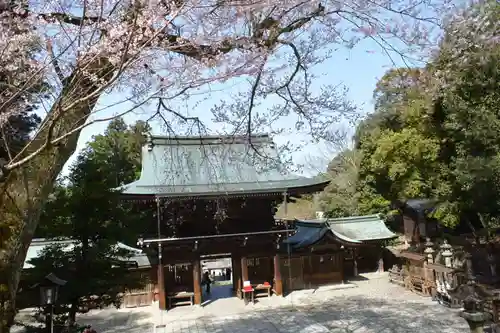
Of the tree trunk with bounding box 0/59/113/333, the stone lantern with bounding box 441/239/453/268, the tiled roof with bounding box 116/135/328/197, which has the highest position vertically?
the tiled roof with bounding box 116/135/328/197

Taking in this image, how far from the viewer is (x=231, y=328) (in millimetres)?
10508

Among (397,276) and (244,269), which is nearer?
(244,269)

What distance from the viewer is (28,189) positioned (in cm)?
314

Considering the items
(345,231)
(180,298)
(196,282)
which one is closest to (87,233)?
(196,282)

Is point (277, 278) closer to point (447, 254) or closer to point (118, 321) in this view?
point (118, 321)

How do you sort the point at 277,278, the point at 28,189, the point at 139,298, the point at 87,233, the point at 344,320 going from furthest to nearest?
1. the point at 277,278
2. the point at 139,298
3. the point at 344,320
4. the point at 87,233
5. the point at 28,189

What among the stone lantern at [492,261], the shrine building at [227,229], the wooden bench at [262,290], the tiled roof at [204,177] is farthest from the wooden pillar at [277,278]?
the stone lantern at [492,261]

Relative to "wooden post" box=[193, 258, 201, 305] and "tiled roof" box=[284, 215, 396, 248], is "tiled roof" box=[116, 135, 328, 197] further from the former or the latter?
"wooden post" box=[193, 258, 201, 305]

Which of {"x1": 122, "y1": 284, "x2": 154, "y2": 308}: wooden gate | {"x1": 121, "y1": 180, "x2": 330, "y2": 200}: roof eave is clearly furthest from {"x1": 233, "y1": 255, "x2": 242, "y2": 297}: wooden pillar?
{"x1": 122, "y1": 284, "x2": 154, "y2": 308}: wooden gate

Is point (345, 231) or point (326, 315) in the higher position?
point (345, 231)

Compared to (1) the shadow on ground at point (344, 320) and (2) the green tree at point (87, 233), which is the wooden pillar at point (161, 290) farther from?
(2) the green tree at point (87, 233)

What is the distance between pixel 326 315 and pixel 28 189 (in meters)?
9.65

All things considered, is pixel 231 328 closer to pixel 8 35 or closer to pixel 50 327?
pixel 50 327

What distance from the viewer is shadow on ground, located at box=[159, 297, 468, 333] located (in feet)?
31.0
